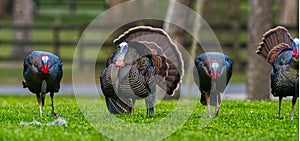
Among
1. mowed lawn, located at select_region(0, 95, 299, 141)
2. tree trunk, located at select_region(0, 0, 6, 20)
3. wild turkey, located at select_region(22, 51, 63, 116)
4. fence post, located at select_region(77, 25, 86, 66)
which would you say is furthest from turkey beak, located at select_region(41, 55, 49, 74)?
tree trunk, located at select_region(0, 0, 6, 20)

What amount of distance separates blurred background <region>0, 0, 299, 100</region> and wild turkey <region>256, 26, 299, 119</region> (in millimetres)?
6983

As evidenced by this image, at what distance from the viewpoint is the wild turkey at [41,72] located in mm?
11781

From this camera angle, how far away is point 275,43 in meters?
12.6

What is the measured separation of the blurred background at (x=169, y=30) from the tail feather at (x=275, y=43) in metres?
6.89

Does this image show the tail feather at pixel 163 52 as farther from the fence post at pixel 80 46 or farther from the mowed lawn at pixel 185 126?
the fence post at pixel 80 46

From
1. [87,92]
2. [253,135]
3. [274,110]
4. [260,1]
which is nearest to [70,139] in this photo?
[253,135]

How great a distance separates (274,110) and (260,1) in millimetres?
5985

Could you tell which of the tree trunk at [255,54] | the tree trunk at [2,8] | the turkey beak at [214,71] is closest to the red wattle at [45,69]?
the turkey beak at [214,71]

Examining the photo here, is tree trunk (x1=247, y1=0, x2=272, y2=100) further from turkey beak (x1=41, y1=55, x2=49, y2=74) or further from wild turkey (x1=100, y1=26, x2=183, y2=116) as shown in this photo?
turkey beak (x1=41, y1=55, x2=49, y2=74)

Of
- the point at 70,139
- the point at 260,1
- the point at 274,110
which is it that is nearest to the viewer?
the point at 70,139

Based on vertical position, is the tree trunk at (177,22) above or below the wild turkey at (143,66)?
above

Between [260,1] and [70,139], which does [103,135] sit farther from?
[260,1]

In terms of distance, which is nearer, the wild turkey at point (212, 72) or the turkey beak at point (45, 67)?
the turkey beak at point (45, 67)

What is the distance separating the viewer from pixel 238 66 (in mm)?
30938
